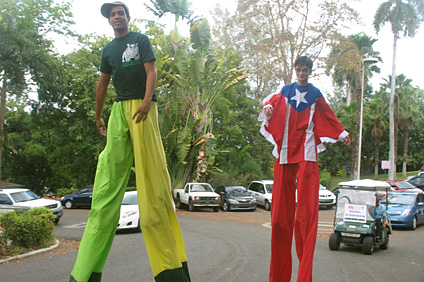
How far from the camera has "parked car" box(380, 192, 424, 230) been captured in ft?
50.5

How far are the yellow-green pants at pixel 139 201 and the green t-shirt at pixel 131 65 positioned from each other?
0.42ft

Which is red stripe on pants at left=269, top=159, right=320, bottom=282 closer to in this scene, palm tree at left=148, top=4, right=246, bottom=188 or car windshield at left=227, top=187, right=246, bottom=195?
palm tree at left=148, top=4, right=246, bottom=188

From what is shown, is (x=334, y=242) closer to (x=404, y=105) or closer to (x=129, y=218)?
(x=129, y=218)

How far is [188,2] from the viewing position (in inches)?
936

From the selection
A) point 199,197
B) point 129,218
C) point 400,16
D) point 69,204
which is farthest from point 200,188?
point 400,16

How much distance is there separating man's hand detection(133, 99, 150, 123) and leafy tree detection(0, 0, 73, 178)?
18.9 m

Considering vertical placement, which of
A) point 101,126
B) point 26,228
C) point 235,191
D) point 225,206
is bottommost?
point 225,206

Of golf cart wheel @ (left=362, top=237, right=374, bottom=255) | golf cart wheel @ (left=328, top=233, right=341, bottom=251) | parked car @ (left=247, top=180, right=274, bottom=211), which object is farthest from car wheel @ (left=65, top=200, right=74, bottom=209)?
golf cart wheel @ (left=362, top=237, right=374, bottom=255)

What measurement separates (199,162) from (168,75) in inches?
208

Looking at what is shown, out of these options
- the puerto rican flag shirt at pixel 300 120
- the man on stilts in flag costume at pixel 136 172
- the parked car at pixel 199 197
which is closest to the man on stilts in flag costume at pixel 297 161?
the puerto rican flag shirt at pixel 300 120

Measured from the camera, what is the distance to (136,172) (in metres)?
3.26

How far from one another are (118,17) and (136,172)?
4.31ft

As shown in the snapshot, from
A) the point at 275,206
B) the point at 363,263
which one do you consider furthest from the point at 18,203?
the point at 275,206

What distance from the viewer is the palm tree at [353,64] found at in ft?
83.0
